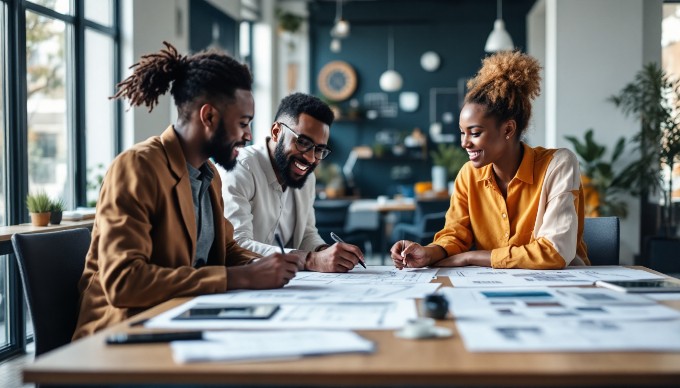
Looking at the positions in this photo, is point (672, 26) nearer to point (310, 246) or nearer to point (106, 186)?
point (310, 246)

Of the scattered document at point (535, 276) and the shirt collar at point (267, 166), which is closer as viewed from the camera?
the scattered document at point (535, 276)

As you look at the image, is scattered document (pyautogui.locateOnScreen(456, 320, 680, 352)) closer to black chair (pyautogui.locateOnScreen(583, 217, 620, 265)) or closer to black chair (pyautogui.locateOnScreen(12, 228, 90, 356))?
black chair (pyautogui.locateOnScreen(12, 228, 90, 356))

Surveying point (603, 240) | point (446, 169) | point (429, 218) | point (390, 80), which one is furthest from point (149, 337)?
point (390, 80)

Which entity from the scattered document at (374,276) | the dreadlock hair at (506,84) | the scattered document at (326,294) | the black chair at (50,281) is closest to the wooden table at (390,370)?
the scattered document at (326,294)

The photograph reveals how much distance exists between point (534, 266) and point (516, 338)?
1.09m

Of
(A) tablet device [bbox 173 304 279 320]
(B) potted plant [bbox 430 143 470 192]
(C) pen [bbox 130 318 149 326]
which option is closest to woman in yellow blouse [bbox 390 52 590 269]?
(A) tablet device [bbox 173 304 279 320]

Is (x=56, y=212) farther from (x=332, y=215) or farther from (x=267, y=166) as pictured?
(x=332, y=215)

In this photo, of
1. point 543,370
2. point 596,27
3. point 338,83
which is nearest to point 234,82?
point 543,370

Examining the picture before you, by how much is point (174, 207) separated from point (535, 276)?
1066 millimetres

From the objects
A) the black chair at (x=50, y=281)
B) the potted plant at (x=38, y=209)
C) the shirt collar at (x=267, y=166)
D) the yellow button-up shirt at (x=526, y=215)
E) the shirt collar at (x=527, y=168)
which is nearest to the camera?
the black chair at (x=50, y=281)

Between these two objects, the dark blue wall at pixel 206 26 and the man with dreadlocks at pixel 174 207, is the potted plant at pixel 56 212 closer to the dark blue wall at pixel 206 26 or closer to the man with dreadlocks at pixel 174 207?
the man with dreadlocks at pixel 174 207

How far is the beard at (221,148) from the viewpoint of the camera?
2.01m

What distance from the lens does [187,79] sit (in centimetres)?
205

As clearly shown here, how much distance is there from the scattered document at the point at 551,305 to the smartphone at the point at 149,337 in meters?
0.54
